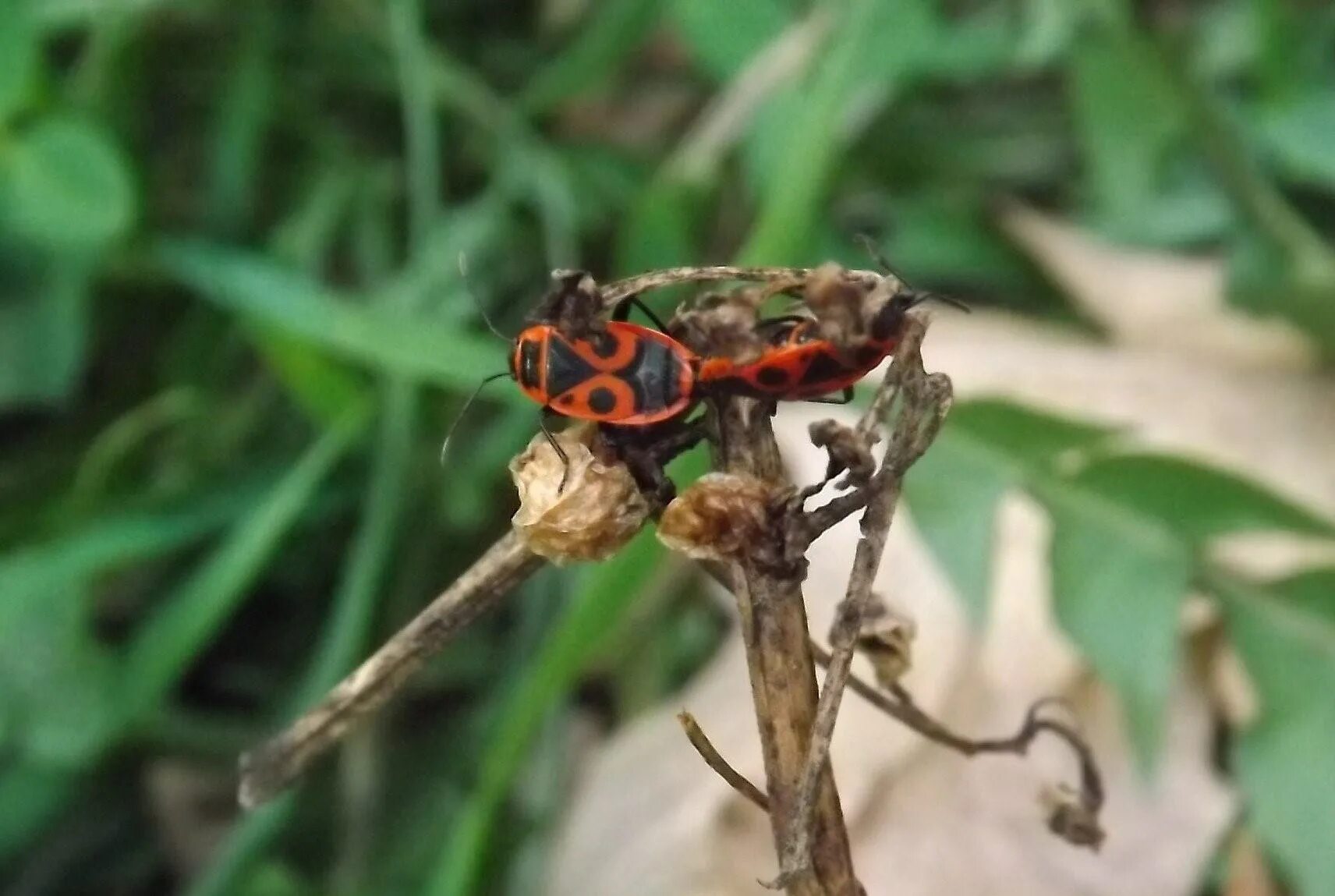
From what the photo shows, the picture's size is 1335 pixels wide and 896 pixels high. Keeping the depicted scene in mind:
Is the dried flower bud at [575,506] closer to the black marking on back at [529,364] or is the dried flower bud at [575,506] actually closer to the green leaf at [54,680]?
the black marking on back at [529,364]

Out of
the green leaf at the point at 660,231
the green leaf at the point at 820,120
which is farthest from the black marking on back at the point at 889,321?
the green leaf at the point at 660,231

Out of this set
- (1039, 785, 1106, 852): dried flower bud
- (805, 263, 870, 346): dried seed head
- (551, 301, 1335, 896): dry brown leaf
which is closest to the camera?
(805, 263, 870, 346): dried seed head

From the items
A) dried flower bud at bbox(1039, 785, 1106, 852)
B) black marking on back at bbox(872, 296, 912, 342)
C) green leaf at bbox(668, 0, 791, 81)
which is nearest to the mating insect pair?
black marking on back at bbox(872, 296, 912, 342)

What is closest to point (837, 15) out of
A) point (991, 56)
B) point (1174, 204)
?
point (991, 56)

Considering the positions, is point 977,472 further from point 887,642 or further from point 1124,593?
point 887,642

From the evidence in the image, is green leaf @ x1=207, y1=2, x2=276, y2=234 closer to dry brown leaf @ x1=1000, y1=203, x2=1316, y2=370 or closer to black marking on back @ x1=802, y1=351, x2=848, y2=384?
dry brown leaf @ x1=1000, y1=203, x2=1316, y2=370

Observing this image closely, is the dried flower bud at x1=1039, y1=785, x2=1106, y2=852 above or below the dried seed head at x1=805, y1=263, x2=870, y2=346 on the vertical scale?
below

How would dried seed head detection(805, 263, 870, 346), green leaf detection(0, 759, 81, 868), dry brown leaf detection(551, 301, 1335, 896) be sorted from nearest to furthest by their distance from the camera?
dried seed head detection(805, 263, 870, 346), dry brown leaf detection(551, 301, 1335, 896), green leaf detection(0, 759, 81, 868)
